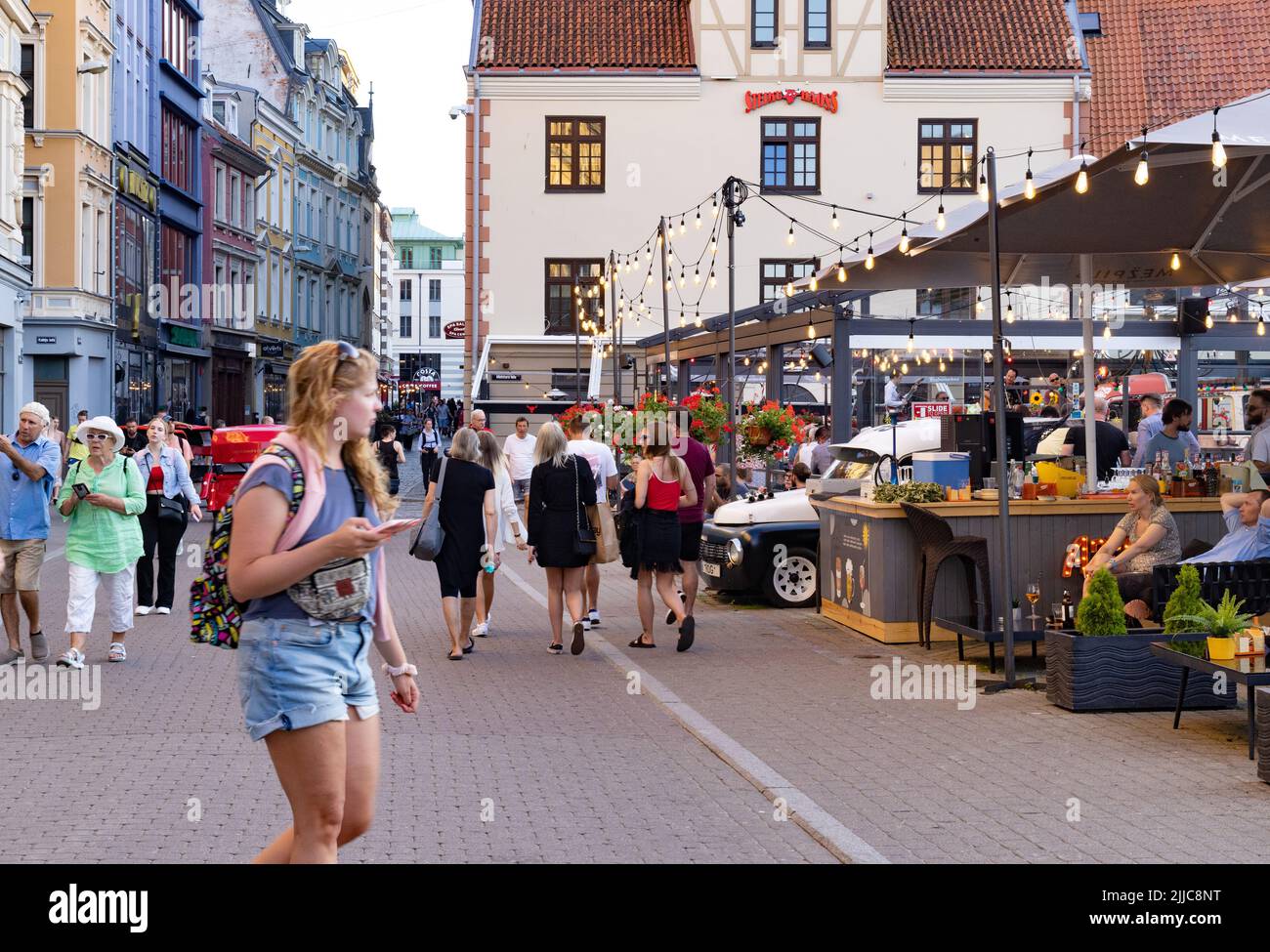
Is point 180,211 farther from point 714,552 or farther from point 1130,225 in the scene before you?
point 1130,225

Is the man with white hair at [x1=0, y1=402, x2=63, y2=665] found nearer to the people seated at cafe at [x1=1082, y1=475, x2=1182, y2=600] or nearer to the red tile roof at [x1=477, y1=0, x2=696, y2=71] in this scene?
the people seated at cafe at [x1=1082, y1=475, x2=1182, y2=600]

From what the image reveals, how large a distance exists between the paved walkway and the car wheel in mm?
3855

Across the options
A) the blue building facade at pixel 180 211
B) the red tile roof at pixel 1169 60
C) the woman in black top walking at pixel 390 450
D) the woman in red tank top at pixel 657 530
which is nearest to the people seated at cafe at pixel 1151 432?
the woman in red tank top at pixel 657 530

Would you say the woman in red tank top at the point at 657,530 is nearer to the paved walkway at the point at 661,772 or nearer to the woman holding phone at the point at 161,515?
the paved walkway at the point at 661,772

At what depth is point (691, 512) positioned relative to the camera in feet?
48.8

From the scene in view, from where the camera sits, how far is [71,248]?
134 feet

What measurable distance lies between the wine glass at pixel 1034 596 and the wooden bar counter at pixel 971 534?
0.18 feet

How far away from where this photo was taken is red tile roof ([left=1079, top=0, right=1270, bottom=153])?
45156mm

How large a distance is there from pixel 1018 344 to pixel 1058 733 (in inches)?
638

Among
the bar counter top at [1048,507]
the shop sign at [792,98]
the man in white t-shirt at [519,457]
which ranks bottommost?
the bar counter top at [1048,507]

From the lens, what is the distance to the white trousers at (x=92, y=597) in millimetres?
12180

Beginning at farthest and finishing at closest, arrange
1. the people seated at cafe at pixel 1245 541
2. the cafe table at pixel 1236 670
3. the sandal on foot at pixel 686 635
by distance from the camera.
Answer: the sandal on foot at pixel 686 635 → the people seated at cafe at pixel 1245 541 → the cafe table at pixel 1236 670

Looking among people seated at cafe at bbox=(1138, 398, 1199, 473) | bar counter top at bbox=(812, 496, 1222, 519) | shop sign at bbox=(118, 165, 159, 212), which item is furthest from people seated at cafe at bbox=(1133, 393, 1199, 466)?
shop sign at bbox=(118, 165, 159, 212)
